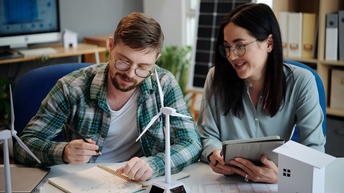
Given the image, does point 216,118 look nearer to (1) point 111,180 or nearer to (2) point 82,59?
(1) point 111,180

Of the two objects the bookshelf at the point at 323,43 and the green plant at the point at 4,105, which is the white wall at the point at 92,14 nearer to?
the green plant at the point at 4,105

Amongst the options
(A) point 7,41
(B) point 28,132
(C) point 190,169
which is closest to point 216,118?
(C) point 190,169

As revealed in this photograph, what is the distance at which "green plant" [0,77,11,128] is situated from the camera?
12.0 feet

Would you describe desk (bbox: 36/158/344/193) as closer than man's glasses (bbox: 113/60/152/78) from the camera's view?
Yes

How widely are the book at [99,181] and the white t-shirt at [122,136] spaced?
0.78ft

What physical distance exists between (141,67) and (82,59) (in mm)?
2826

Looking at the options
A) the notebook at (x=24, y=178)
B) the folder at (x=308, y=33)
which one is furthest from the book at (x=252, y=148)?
the folder at (x=308, y=33)

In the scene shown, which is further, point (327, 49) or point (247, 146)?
point (327, 49)

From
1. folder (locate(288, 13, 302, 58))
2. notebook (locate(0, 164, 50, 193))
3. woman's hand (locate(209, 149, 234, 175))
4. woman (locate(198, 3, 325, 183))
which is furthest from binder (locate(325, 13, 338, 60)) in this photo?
notebook (locate(0, 164, 50, 193))

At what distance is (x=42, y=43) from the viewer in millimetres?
4289

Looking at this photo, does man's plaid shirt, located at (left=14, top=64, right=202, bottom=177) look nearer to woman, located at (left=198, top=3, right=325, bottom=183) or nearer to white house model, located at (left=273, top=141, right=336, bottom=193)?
woman, located at (left=198, top=3, right=325, bottom=183)

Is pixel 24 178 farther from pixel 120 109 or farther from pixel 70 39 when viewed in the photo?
pixel 70 39

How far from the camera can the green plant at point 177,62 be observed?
422 centimetres

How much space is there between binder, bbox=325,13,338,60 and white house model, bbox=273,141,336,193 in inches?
75.0
